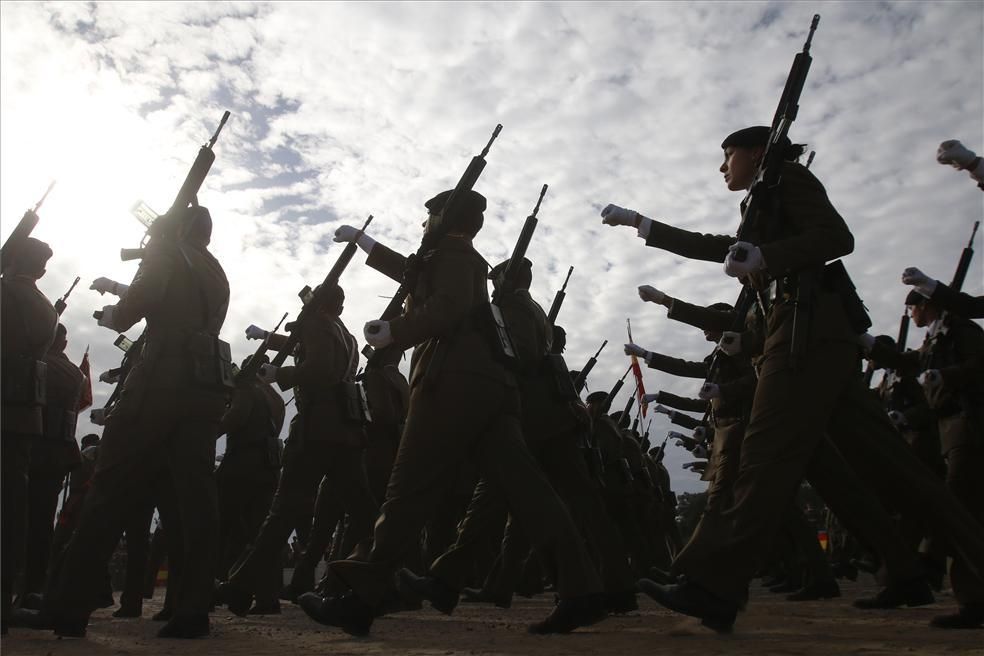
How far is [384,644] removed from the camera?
4.47m

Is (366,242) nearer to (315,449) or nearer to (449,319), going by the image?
(449,319)

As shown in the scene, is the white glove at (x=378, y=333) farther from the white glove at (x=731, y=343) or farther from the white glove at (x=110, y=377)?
the white glove at (x=110, y=377)

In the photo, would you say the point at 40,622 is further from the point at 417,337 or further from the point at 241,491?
the point at 241,491

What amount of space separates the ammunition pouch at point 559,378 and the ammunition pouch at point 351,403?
5.66 feet

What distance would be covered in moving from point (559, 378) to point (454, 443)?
1939 mm

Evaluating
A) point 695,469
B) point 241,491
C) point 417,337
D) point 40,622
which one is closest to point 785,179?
point 417,337

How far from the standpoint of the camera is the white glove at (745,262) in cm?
400

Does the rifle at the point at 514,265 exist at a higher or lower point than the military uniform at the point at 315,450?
higher

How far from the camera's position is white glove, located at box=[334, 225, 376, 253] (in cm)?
543

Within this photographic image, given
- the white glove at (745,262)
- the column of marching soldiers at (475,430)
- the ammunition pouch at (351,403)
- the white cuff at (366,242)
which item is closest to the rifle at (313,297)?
the column of marching soldiers at (475,430)

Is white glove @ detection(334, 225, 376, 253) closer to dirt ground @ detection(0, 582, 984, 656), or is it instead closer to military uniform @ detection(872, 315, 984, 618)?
dirt ground @ detection(0, 582, 984, 656)

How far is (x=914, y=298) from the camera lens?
755cm

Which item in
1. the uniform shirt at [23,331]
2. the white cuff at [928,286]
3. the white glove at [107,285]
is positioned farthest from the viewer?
the white glove at [107,285]

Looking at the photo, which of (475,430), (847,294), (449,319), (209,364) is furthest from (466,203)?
(847,294)
